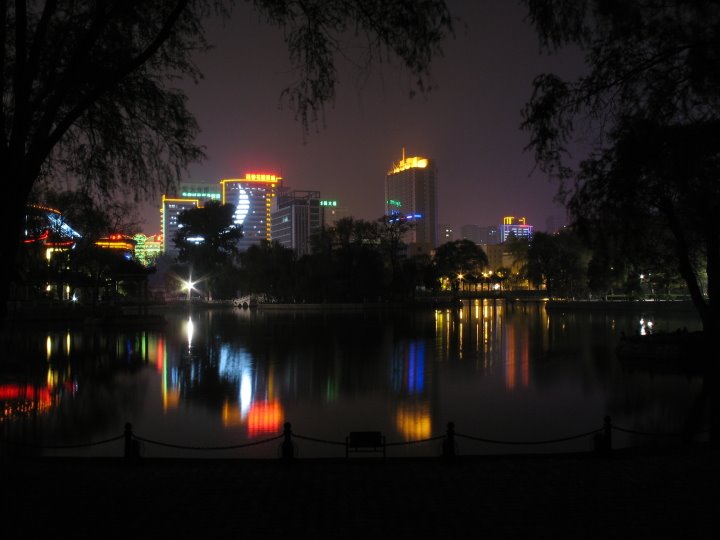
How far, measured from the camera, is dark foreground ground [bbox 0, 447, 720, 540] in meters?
6.41

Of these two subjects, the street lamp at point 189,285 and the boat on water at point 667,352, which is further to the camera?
the street lamp at point 189,285

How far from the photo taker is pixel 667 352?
23.1 metres

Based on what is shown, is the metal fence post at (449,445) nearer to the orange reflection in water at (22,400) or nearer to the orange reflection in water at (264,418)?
the orange reflection in water at (264,418)

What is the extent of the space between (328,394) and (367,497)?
1030cm

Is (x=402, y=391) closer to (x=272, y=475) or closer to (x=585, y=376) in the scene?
(x=585, y=376)

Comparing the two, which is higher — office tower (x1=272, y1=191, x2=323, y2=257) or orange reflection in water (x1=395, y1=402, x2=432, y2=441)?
office tower (x1=272, y1=191, x2=323, y2=257)

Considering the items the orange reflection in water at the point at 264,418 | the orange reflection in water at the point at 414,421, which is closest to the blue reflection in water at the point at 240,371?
the orange reflection in water at the point at 264,418

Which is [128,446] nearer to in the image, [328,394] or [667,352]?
[328,394]

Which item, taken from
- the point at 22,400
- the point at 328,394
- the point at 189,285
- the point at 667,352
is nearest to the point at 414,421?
the point at 328,394

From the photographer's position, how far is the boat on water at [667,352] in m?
22.0

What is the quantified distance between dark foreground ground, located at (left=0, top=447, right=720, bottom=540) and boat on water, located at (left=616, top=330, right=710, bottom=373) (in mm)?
14448

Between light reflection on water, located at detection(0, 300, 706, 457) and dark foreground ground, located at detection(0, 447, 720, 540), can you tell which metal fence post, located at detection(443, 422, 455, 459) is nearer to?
dark foreground ground, located at detection(0, 447, 720, 540)

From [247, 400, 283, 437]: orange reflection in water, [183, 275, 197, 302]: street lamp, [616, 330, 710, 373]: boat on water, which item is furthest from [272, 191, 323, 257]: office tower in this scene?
[247, 400, 283, 437]: orange reflection in water

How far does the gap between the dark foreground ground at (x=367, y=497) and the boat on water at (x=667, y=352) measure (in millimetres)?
14448
